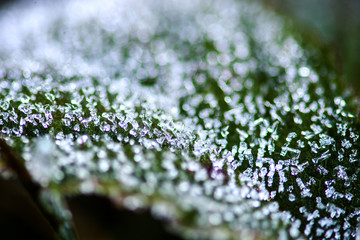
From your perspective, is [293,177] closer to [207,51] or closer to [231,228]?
[231,228]

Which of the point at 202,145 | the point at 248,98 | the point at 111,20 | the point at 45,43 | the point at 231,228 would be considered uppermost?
the point at 111,20

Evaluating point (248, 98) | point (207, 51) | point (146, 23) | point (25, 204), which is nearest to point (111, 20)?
point (146, 23)

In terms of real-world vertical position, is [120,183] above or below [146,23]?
below

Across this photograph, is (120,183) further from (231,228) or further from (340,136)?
(340,136)

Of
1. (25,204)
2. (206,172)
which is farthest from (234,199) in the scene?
(25,204)

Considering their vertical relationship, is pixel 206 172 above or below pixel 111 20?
below

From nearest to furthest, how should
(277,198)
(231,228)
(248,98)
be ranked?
(231,228) → (277,198) → (248,98)

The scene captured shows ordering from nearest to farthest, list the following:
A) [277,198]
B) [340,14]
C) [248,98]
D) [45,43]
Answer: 1. [277,198]
2. [248,98]
3. [45,43]
4. [340,14]

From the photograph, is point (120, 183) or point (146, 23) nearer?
point (120, 183)

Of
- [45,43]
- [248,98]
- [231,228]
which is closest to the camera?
[231,228]
